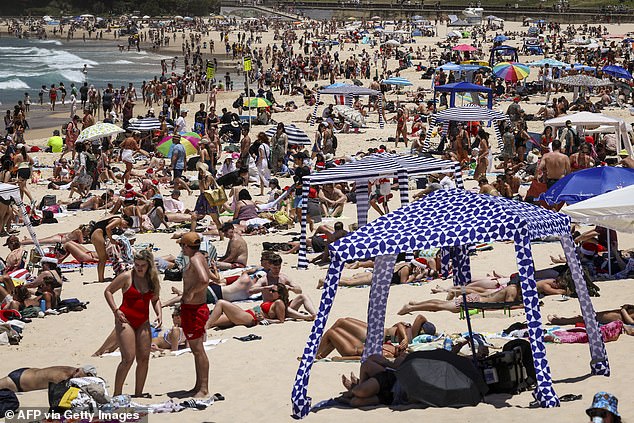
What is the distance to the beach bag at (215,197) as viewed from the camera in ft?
52.3

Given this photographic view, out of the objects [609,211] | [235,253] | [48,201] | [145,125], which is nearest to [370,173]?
[235,253]

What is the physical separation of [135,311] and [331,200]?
30.8 feet

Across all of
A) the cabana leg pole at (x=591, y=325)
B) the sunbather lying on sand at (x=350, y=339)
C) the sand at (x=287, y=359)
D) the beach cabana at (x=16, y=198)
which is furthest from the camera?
the beach cabana at (x=16, y=198)

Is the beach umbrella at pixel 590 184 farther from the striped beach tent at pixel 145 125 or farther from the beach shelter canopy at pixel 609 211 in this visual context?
the striped beach tent at pixel 145 125

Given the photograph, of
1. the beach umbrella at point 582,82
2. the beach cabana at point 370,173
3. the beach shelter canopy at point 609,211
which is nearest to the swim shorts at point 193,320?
the beach shelter canopy at point 609,211

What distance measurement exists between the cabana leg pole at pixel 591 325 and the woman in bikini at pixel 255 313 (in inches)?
129

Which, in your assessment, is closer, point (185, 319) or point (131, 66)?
point (185, 319)

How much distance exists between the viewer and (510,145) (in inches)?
819

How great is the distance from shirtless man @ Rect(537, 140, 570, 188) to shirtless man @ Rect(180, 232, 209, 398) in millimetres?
8966

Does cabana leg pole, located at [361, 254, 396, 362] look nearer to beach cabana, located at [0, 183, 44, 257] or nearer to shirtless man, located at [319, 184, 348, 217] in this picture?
beach cabana, located at [0, 183, 44, 257]

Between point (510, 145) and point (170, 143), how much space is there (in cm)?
707

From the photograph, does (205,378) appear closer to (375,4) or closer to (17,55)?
(17,55)

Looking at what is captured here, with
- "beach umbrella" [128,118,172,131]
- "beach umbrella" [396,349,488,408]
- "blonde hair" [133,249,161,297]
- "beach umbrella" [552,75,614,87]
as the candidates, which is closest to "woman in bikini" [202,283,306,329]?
"blonde hair" [133,249,161,297]

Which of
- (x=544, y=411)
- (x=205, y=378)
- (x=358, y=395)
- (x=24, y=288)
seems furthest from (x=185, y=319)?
(x=24, y=288)
